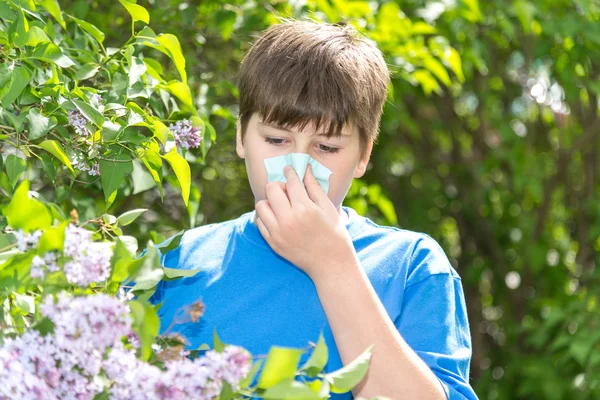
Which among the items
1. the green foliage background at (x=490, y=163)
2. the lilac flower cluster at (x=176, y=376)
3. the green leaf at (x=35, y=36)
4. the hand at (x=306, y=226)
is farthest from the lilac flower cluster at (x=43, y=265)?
the green foliage background at (x=490, y=163)

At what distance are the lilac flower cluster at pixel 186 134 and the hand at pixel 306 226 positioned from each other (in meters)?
0.20

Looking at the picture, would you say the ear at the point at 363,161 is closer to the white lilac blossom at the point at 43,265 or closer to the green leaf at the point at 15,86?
the green leaf at the point at 15,86

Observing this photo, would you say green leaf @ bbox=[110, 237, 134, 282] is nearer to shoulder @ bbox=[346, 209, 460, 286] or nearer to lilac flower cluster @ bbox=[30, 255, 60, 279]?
lilac flower cluster @ bbox=[30, 255, 60, 279]

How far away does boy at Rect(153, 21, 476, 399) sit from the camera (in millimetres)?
1228

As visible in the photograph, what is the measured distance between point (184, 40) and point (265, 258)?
1.06m

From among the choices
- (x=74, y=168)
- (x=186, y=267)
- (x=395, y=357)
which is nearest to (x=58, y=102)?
(x=74, y=168)

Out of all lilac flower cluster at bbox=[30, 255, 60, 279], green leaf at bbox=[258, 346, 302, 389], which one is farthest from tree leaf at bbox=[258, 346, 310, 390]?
lilac flower cluster at bbox=[30, 255, 60, 279]

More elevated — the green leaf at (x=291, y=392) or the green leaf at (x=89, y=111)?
the green leaf at (x=291, y=392)

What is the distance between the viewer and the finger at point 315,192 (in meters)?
1.33

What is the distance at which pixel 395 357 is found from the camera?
3.92ft

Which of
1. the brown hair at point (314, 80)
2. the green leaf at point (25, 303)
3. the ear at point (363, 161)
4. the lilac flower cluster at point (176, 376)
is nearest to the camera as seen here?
the lilac flower cluster at point (176, 376)

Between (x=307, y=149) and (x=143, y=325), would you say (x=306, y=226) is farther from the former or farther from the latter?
(x=143, y=325)

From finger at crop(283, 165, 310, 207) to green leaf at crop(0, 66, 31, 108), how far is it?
0.43m

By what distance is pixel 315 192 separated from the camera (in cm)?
134
